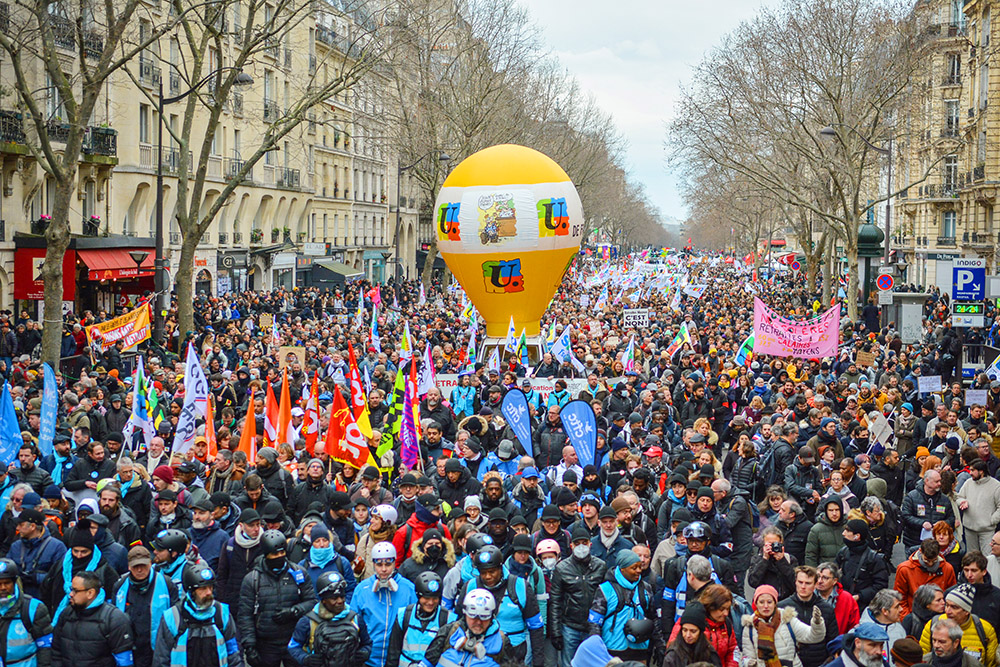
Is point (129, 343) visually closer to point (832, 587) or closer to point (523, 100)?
point (832, 587)

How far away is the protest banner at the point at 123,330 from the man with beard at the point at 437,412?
6.82 metres

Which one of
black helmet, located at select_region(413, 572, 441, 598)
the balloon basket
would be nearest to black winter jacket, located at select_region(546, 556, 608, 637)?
black helmet, located at select_region(413, 572, 441, 598)

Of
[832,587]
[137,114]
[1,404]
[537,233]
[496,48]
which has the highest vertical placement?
[496,48]

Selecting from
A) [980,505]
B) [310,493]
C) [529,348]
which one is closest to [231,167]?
[529,348]

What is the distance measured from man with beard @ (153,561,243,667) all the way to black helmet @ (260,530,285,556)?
1.57 feet

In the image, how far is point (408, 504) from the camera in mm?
9641

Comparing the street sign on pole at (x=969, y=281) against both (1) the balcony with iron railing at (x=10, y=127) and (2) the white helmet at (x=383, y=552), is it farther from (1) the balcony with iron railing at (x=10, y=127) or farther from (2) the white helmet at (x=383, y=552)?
(1) the balcony with iron railing at (x=10, y=127)

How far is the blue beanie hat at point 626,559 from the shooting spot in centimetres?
757

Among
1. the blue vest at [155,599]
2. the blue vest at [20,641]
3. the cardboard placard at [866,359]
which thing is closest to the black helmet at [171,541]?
the blue vest at [155,599]

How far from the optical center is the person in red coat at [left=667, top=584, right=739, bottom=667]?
6.89 m

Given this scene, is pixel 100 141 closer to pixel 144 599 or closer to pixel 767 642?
pixel 144 599

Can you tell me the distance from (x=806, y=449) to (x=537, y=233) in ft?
49.1

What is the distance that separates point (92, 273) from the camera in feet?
103

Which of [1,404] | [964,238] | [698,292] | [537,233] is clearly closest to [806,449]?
[1,404]
